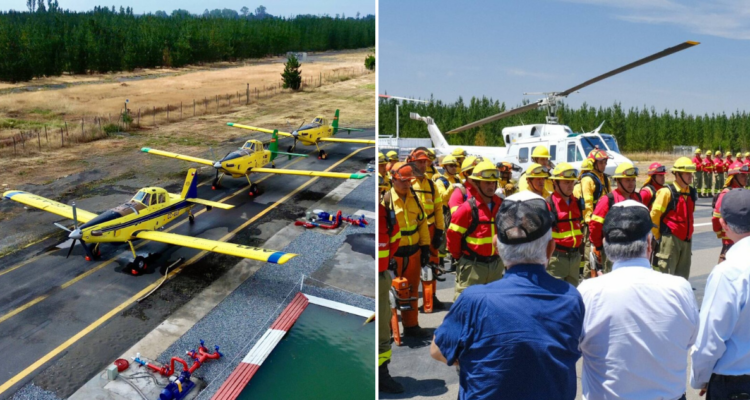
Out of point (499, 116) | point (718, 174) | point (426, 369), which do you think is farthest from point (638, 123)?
point (426, 369)

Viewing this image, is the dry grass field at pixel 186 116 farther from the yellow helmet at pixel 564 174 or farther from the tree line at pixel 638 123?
the yellow helmet at pixel 564 174

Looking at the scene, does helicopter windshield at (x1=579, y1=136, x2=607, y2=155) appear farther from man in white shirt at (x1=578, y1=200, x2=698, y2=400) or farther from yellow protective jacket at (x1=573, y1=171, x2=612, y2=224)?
man in white shirt at (x1=578, y1=200, x2=698, y2=400)

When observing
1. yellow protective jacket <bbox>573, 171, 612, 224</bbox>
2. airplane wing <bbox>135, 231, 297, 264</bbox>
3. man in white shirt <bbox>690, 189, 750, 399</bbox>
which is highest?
yellow protective jacket <bbox>573, 171, 612, 224</bbox>

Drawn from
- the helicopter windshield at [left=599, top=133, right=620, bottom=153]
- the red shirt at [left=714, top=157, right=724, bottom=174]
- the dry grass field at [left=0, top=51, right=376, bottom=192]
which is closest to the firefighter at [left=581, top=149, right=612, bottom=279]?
the helicopter windshield at [left=599, top=133, right=620, bottom=153]

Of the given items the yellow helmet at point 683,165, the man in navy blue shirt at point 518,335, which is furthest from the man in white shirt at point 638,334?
the yellow helmet at point 683,165

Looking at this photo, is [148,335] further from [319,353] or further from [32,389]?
[319,353]

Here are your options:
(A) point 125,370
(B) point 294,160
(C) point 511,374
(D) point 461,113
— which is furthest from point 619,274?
(D) point 461,113
